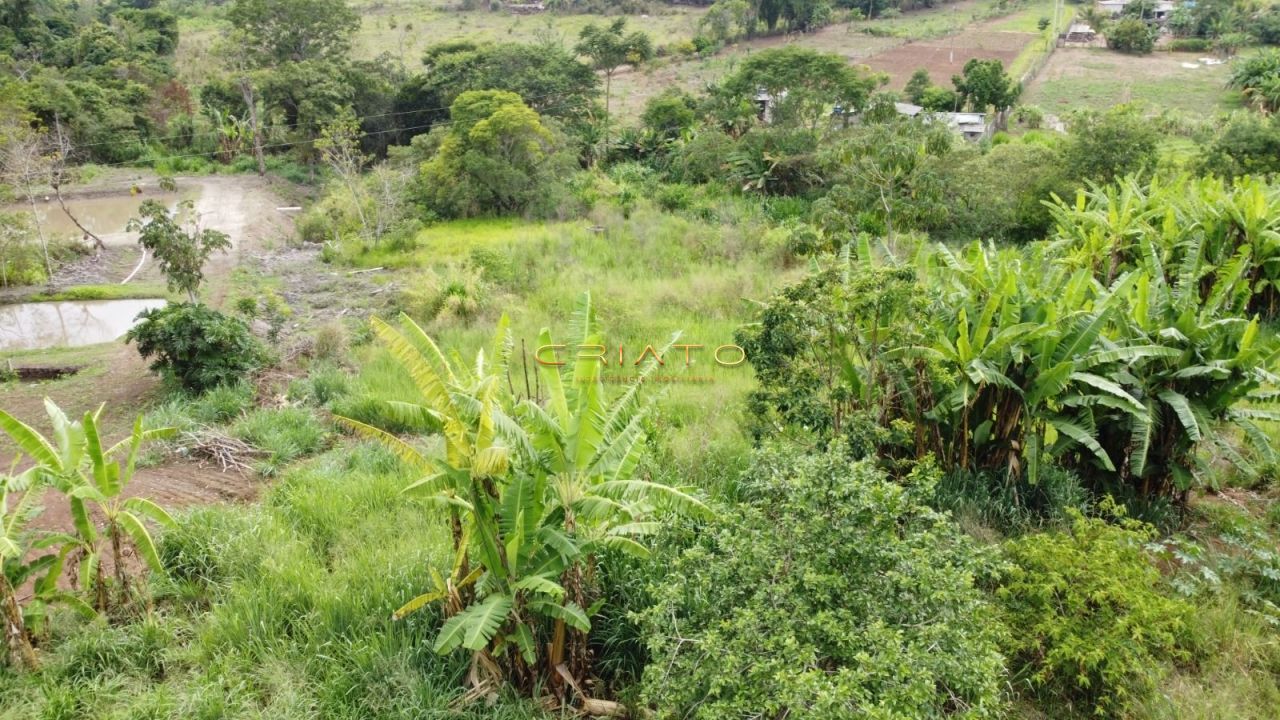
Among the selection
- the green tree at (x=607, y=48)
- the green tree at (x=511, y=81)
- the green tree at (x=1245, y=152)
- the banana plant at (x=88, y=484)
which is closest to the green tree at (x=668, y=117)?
the green tree at (x=607, y=48)

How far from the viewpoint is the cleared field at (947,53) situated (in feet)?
124

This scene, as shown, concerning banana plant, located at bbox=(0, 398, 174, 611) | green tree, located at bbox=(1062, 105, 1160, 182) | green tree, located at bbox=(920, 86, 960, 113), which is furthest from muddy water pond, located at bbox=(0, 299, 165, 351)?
green tree, located at bbox=(920, 86, 960, 113)

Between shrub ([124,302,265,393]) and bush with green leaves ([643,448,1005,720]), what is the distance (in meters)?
7.49

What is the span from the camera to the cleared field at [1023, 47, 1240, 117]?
1273 inches

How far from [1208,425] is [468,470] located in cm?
525

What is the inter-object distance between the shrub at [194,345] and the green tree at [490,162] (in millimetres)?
10545

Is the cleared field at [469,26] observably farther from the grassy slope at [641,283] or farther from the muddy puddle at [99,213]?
the grassy slope at [641,283]

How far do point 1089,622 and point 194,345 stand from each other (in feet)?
31.1

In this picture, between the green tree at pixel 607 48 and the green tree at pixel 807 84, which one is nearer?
the green tree at pixel 807 84

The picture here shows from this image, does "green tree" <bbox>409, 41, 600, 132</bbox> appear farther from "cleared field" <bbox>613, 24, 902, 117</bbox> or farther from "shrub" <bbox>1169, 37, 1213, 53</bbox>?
"shrub" <bbox>1169, 37, 1213, 53</bbox>

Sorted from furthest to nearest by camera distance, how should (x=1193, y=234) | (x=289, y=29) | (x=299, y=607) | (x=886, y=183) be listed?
(x=289, y=29) → (x=886, y=183) → (x=1193, y=234) → (x=299, y=607)

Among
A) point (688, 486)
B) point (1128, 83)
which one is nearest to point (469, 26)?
point (1128, 83)

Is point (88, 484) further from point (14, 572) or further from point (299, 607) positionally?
point (299, 607)

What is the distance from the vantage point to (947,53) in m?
42.0
